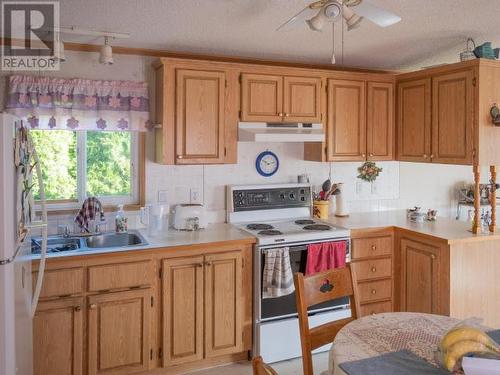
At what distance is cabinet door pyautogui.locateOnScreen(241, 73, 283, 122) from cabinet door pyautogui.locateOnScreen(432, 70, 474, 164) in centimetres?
123

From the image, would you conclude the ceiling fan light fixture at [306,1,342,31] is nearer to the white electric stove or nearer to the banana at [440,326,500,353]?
the banana at [440,326,500,353]

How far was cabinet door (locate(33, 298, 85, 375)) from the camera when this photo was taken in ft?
8.80

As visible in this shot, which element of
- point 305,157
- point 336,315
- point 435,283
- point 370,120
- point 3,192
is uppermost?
point 370,120

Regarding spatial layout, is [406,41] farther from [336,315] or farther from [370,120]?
[336,315]

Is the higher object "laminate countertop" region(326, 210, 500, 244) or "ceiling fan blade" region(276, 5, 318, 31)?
"ceiling fan blade" region(276, 5, 318, 31)

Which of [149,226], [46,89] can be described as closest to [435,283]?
[149,226]

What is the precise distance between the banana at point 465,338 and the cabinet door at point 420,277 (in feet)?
6.29

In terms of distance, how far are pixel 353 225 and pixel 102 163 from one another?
2.01m

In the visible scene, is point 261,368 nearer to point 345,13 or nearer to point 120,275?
point 345,13

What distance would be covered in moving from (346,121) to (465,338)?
266 centimetres

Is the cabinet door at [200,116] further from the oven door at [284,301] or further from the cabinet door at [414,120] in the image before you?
the cabinet door at [414,120]

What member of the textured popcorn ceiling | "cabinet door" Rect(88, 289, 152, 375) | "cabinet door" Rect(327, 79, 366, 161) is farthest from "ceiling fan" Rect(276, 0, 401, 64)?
"cabinet door" Rect(88, 289, 152, 375)

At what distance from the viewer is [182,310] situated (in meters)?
3.06

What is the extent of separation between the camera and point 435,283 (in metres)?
3.32
